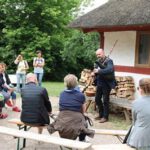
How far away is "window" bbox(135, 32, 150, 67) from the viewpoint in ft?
41.8

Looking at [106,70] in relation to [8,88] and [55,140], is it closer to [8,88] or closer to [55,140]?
[8,88]

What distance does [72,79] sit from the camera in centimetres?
740

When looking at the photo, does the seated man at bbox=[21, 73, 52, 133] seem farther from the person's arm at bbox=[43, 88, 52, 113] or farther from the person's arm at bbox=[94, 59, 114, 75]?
the person's arm at bbox=[94, 59, 114, 75]

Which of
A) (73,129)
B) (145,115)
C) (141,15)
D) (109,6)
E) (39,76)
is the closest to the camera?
(145,115)

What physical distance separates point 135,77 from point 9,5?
18.9 m

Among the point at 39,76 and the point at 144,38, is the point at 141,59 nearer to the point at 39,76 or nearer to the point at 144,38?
the point at 144,38

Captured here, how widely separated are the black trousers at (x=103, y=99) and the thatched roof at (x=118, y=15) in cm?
210

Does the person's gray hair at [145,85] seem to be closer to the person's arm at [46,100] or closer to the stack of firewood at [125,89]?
the person's arm at [46,100]

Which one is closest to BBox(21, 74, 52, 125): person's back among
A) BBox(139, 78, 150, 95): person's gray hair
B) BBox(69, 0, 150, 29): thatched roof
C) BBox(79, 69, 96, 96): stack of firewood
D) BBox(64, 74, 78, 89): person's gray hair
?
BBox(64, 74, 78, 89): person's gray hair

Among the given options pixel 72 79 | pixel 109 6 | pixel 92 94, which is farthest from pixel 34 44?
pixel 72 79

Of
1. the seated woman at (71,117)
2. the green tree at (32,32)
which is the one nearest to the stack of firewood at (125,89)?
the seated woman at (71,117)

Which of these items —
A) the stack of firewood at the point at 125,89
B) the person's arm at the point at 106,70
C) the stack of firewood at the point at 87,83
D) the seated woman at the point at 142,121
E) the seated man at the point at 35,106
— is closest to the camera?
the seated woman at the point at 142,121

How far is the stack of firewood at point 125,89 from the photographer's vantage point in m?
12.6

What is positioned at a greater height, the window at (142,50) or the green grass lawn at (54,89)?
the window at (142,50)
